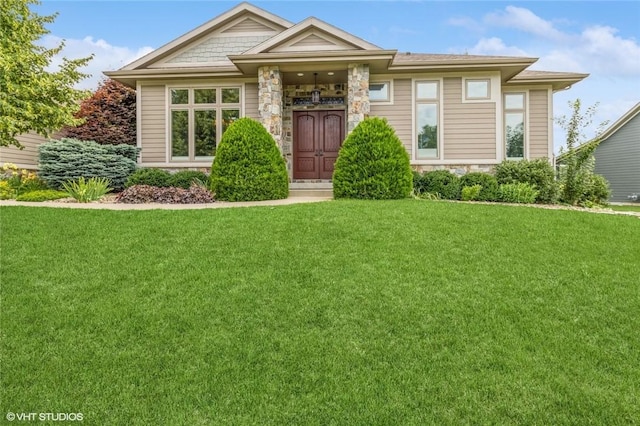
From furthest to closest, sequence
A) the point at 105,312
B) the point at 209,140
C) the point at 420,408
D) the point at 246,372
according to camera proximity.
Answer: the point at 209,140
the point at 105,312
the point at 246,372
the point at 420,408

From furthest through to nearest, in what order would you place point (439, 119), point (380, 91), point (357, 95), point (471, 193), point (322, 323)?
1. point (380, 91)
2. point (439, 119)
3. point (357, 95)
4. point (471, 193)
5. point (322, 323)

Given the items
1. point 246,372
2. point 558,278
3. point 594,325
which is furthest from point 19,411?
point 558,278

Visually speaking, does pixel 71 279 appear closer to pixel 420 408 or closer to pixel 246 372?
pixel 246 372

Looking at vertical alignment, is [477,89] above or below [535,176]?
above

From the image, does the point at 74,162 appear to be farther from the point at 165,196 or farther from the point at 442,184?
the point at 442,184

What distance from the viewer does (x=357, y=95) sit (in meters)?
10.9

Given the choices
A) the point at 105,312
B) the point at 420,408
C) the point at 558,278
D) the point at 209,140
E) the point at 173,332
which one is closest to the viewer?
the point at 420,408

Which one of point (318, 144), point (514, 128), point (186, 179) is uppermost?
point (514, 128)

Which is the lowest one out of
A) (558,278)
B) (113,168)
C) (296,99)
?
(558,278)

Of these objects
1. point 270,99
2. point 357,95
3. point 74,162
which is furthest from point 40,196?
point 357,95

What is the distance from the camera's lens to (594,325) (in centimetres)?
358

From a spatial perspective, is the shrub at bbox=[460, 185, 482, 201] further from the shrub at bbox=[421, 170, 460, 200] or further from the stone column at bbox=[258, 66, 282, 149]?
the stone column at bbox=[258, 66, 282, 149]

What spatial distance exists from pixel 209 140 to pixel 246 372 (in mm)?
10452

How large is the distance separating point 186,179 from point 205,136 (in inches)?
68.1
